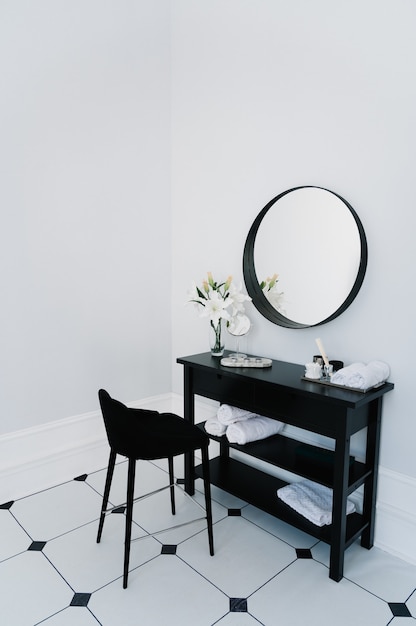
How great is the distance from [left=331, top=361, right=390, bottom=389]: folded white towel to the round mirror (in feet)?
1.03

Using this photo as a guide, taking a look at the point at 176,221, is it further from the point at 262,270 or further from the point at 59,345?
the point at 59,345

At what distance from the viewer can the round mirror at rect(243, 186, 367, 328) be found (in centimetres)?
212

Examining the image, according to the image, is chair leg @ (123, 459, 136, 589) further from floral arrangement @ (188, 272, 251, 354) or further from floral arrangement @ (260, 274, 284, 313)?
floral arrangement @ (260, 274, 284, 313)

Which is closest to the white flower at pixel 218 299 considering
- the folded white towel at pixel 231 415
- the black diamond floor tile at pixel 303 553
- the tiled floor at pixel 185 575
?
the folded white towel at pixel 231 415

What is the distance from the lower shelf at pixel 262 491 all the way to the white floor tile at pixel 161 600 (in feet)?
1.52

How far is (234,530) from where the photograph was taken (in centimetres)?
225

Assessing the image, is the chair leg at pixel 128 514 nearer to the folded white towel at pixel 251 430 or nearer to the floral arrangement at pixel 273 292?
the folded white towel at pixel 251 430

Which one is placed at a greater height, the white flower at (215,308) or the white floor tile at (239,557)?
the white flower at (215,308)

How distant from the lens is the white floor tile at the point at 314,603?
1.70m

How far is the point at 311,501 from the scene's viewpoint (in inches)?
86.0

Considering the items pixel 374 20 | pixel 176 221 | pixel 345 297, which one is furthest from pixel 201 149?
pixel 345 297

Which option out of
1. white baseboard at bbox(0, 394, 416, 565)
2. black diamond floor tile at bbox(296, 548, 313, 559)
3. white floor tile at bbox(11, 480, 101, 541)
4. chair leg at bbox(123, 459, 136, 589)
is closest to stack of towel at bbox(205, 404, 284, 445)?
white baseboard at bbox(0, 394, 416, 565)

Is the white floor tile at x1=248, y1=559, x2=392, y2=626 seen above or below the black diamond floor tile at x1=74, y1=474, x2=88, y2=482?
above

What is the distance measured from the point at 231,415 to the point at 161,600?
0.89 metres
